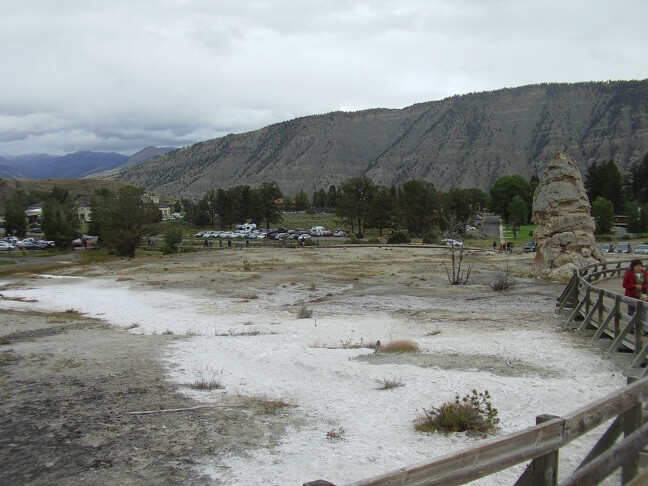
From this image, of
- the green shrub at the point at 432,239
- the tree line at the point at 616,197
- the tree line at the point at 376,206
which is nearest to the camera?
the tree line at the point at 616,197

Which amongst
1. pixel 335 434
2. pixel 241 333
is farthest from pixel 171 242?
pixel 335 434

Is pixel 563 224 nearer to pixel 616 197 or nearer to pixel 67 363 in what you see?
pixel 67 363

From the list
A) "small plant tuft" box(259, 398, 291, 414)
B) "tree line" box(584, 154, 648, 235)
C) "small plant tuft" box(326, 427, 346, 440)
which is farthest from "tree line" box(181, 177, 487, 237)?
"small plant tuft" box(326, 427, 346, 440)

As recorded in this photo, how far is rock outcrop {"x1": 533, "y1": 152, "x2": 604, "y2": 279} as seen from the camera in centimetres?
3291

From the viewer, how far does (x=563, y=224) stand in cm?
3328

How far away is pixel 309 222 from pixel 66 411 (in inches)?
4763

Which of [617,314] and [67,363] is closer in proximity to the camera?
[67,363]

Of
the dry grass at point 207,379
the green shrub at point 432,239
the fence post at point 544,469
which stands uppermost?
the fence post at point 544,469

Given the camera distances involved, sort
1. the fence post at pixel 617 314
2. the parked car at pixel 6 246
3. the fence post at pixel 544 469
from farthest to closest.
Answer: the parked car at pixel 6 246 → the fence post at pixel 617 314 → the fence post at pixel 544 469

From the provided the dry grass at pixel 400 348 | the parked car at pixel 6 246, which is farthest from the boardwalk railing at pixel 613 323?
the parked car at pixel 6 246

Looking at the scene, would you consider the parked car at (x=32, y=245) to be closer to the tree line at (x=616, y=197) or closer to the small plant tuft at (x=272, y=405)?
the tree line at (x=616, y=197)

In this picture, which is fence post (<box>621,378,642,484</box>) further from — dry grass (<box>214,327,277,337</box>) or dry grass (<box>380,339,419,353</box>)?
dry grass (<box>214,327,277,337</box>)

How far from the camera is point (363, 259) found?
5694 centimetres

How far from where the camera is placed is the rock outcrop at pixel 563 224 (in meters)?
32.9
